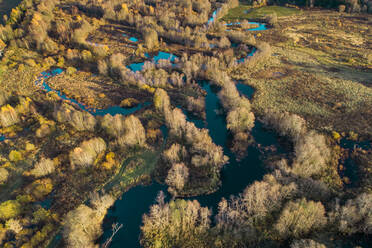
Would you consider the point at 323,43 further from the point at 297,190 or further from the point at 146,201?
the point at 146,201

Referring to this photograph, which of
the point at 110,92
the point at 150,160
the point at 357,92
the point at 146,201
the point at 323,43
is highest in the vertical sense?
the point at 323,43

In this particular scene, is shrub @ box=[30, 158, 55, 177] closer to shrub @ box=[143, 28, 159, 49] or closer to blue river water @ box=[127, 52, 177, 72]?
blue river water @ box=[127, 52, 177, 72]

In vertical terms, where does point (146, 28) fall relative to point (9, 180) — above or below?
above

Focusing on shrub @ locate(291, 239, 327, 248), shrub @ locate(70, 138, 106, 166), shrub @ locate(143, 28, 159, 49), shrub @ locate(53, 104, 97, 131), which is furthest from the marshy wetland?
shrub @ locate(143, 28, 159, 49)

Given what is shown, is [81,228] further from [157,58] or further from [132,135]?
[157,58]

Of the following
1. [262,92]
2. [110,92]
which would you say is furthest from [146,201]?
[262,92]

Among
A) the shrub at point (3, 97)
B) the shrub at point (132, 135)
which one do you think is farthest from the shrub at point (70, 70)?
the shrub at point (132, 135)
